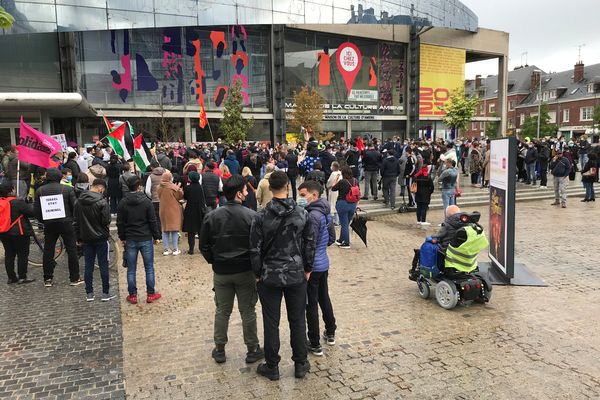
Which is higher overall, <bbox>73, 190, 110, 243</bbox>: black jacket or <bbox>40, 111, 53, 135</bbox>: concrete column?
<bbox>40, 111, 53, 135</bbox>: concrete column

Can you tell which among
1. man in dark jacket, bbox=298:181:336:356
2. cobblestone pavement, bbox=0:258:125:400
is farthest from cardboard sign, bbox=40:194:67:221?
man in dark jacket, bbox=298:181:336:356

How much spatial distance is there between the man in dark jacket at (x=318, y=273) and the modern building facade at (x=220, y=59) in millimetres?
19873

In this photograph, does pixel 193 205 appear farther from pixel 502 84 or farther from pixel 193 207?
pixel 502 84

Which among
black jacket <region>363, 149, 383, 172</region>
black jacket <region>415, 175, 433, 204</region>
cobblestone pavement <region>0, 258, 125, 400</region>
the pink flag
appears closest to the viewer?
cobblestone pavement <region>0, 258, 125, 400</region>

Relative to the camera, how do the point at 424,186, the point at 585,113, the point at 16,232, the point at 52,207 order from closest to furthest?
the point at 52,207
the point at 16,232
the point at 424,186
the point at 585,113

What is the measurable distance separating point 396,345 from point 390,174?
31.7 feet

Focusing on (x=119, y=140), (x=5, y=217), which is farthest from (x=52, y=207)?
(x=119, y=140)

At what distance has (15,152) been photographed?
13.4 metres

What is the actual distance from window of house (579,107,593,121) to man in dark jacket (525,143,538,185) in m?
53.5

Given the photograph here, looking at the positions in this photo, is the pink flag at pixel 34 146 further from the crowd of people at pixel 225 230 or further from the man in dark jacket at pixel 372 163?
the man in dark jacket at pixel 372 163

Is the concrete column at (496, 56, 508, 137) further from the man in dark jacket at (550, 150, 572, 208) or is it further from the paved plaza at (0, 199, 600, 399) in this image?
the paved plaza at (0, 199, 600, 399)

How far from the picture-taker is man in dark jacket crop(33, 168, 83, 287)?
765cm

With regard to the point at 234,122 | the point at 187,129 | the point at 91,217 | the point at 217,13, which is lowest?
the point at 91,217

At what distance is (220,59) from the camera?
34375 millimetres
